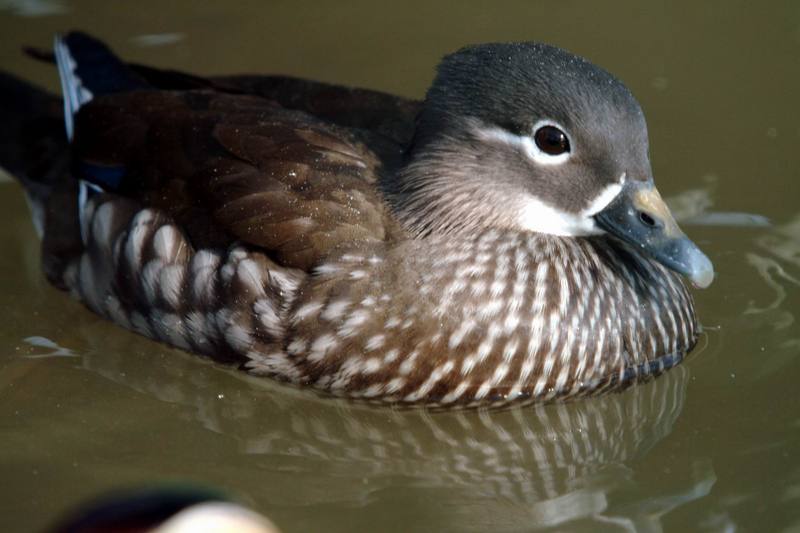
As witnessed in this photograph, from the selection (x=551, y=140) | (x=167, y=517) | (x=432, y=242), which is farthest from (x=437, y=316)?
(x=167, y=517)

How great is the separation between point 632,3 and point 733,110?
1.18 meters

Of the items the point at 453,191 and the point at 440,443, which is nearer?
the point at 440,443

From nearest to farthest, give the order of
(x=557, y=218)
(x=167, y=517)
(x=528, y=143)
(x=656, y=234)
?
(x=167, y=517), (x=656, y=234), (x=528, y=143), (x=557, y=218)

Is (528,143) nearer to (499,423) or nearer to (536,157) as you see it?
(536,157)

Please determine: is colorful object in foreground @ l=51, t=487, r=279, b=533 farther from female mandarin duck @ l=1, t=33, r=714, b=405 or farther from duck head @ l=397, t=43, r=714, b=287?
duck head @ l=397, t=43, r=714, b=287

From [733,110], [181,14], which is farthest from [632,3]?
[181,14]

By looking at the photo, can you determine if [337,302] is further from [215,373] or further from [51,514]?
[51,514]

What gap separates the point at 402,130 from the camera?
16.5ft

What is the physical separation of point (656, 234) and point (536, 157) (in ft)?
1.62

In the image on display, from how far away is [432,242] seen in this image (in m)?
4.52

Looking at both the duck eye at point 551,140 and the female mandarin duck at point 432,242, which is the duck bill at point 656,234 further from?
the duck eye at point 551,140

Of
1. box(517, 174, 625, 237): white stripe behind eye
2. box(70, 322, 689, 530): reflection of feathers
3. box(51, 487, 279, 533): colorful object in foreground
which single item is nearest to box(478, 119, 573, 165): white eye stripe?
box(517, 174, 625, 237): white stripe behind eye

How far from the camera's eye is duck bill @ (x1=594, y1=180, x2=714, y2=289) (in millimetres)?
4316

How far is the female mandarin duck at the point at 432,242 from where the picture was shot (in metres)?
4.38
